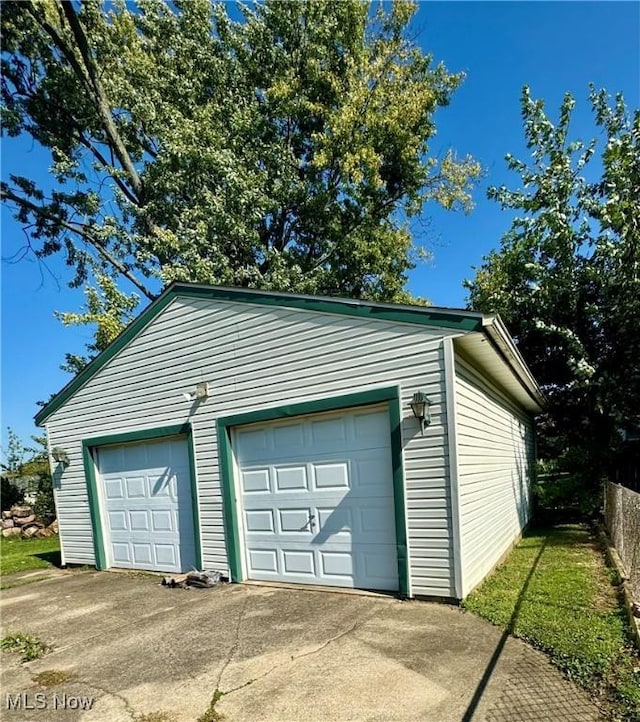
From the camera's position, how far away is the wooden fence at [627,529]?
470 centimetres

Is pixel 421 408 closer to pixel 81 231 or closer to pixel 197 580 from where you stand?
pixel 197 580

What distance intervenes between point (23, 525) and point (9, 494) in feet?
6.25

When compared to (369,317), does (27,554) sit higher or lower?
lower

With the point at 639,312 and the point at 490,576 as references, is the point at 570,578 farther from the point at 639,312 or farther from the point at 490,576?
the point at 639,312

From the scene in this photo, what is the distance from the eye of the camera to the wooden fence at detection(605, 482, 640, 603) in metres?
4.70

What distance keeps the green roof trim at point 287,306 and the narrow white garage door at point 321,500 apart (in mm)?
1139

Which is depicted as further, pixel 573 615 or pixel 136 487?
pixel 136 487

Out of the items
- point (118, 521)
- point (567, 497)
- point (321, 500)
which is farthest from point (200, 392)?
point (567, 497)

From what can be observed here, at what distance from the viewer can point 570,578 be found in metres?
5.67

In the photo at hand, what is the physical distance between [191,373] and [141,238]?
822 centimetres

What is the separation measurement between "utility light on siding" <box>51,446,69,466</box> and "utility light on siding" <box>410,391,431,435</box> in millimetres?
6976

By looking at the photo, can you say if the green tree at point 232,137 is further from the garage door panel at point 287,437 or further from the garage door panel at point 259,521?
the garage door panel at point 259,521

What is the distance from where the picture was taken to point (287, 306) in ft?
19.7

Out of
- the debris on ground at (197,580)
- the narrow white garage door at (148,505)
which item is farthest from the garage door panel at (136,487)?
the debris on ground at (197,580)
